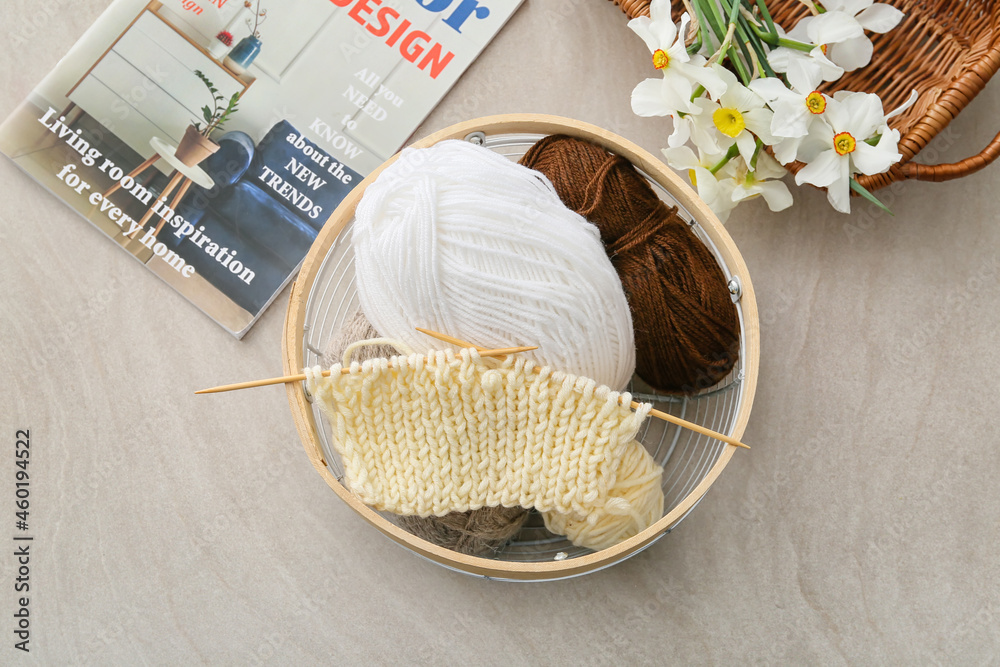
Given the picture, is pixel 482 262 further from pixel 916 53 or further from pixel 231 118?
pixel 916 53

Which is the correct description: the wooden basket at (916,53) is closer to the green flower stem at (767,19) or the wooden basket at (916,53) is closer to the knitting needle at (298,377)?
the green flower stem at (767,19)

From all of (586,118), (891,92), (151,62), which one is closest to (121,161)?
(151,62)

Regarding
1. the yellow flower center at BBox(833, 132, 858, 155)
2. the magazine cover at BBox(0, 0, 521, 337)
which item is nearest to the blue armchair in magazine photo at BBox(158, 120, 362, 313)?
the magazine cover at BBox(0, 0, 521, 337)

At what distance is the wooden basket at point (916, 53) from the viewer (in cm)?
67

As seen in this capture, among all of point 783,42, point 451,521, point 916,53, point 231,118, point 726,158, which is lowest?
point 451,521

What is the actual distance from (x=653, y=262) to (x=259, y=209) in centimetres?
43

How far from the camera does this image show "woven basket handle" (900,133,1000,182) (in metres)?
0.64

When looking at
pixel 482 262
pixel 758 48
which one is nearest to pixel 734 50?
pixel 758 48

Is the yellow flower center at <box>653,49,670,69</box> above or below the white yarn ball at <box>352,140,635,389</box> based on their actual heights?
above

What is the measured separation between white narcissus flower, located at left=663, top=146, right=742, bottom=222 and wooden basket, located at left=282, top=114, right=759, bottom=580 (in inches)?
0.9

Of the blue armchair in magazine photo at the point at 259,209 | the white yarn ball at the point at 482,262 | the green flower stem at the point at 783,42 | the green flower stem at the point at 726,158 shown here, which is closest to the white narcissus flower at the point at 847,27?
the green flower stem at the point at 783,42

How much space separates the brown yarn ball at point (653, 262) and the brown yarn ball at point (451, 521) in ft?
0.63

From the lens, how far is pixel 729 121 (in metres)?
0.62

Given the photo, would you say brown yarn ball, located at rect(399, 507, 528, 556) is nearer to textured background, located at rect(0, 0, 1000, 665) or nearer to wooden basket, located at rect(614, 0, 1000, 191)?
textured background, located at rect(0, 0, 1000, 665)
